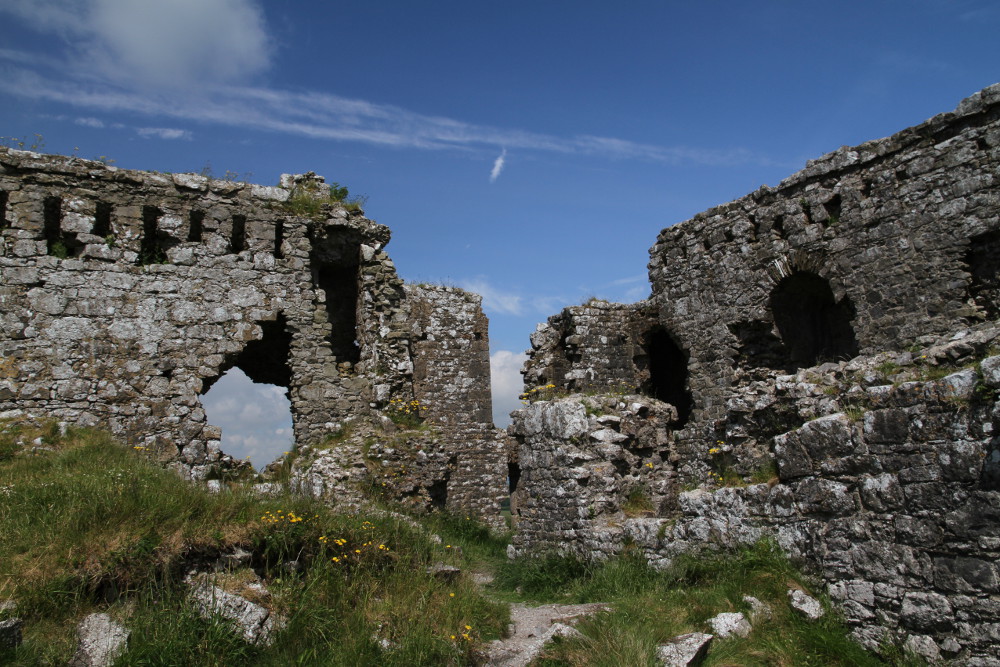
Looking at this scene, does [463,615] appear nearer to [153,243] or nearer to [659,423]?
[659,423]

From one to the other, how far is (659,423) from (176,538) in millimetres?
5724

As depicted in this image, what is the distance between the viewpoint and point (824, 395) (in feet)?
20.1

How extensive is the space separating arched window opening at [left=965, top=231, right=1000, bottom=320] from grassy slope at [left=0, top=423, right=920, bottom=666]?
7025 millimetres

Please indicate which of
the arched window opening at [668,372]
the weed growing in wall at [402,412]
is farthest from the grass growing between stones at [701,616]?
the arched window opening at [668,372]

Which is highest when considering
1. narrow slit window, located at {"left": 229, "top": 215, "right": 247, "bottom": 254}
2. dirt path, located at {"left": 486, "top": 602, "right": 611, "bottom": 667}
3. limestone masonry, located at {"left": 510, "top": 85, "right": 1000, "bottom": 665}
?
narrow slit window, located at {"left": 229, "top": 215, "right": 247, "bottom": 254}

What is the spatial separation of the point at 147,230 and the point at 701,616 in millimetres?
9223

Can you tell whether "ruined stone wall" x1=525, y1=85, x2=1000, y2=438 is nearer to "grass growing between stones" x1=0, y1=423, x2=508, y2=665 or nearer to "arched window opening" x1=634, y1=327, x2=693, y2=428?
"arched window opening" x1=634, y1=327, x2=693, y2=428

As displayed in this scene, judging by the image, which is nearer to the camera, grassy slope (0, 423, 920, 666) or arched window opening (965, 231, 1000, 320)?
grassy slope (0, 423, 920, 666)

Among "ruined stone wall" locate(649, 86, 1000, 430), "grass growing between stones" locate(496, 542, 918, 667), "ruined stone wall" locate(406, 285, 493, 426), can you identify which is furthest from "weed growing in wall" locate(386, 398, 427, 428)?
"ruined stone wall" locate(649, 86, 1000, 430)

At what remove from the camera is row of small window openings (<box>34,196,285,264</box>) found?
32.5ft

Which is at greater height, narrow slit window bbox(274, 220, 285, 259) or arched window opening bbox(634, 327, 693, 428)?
narrow slit window bbox(274, 220, 285, 259)

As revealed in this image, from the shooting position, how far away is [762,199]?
43.5 feet

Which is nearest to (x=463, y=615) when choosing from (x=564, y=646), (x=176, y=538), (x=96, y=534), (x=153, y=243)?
(x=564, y=646)

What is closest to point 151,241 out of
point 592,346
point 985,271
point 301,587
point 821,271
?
point 301,587
